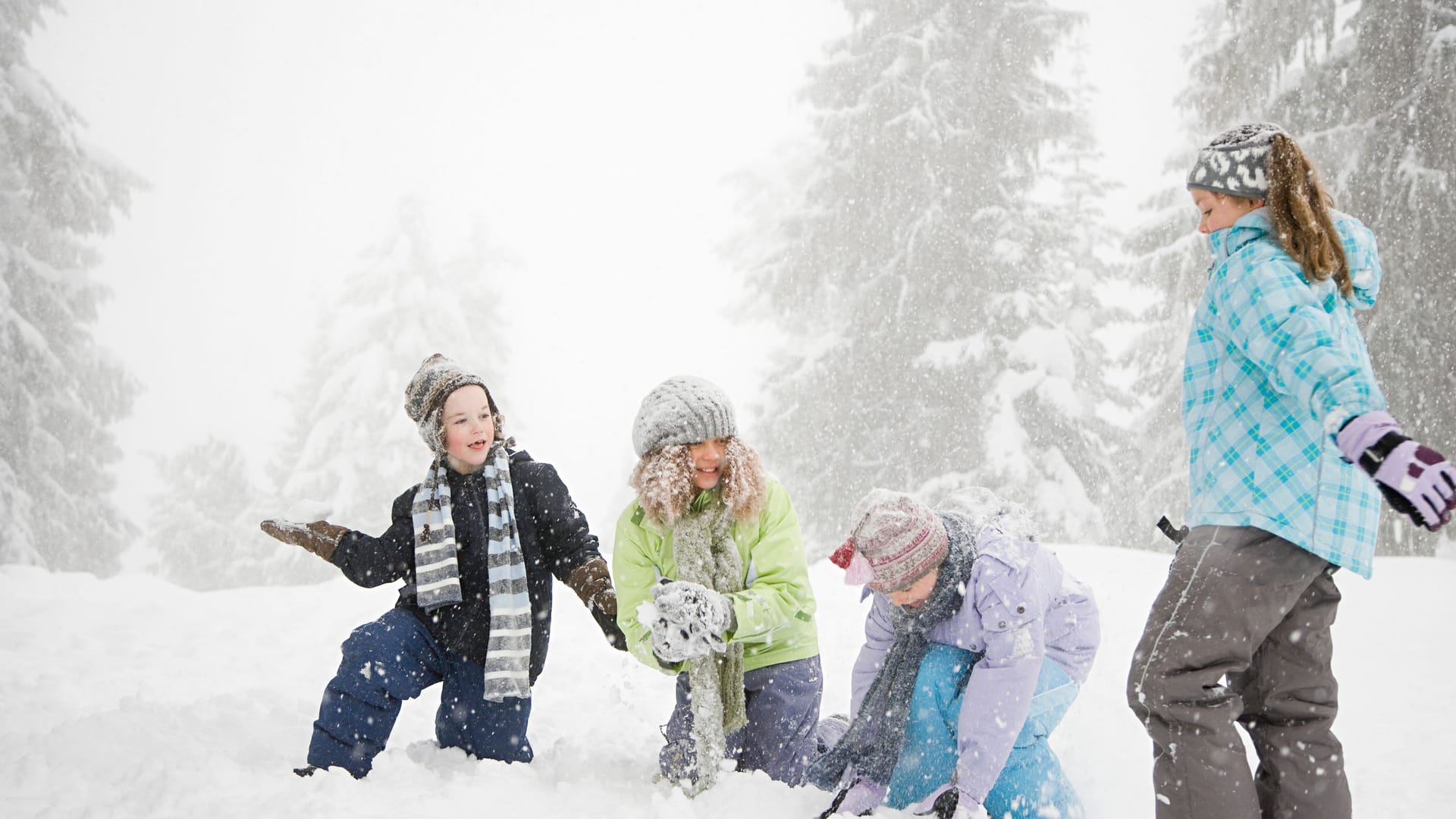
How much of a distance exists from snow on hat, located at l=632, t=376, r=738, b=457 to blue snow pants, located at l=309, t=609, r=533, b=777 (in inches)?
44.5

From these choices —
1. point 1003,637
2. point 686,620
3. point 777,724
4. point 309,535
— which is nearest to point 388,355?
point 309,535

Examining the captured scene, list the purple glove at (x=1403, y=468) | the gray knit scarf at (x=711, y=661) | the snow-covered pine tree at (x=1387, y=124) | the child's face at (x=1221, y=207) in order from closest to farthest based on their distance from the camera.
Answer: the purple glove at (x=1403, y=468) → the child's face at (x=1221, y=207) → the gray knit scarf at (x=711, y=661) → the snow-covered pine tree at (x=1387, y=124)

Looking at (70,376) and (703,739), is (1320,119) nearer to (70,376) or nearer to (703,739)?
(703,739)

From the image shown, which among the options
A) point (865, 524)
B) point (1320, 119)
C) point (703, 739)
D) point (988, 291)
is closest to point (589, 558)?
point (703, 739)

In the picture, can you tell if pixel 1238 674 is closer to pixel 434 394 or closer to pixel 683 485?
pixel 683 485

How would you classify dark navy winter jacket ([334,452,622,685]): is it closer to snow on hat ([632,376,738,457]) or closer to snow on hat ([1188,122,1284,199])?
snow on hat ([632,376,738,457])

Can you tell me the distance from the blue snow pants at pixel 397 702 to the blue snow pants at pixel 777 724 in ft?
2.21

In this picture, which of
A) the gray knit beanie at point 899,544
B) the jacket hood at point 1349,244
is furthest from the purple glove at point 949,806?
the jacket hood at point 1349,244

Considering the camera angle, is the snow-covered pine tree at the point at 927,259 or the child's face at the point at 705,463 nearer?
the child's face at the point at 705,463

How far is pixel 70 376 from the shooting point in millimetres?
13188

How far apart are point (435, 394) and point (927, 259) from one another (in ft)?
35.2

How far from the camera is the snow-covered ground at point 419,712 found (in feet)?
9.12

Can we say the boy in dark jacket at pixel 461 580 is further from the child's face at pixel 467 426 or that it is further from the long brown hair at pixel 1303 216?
the long brown hair at pixel 1303 216

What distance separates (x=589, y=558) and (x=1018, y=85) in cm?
1241
